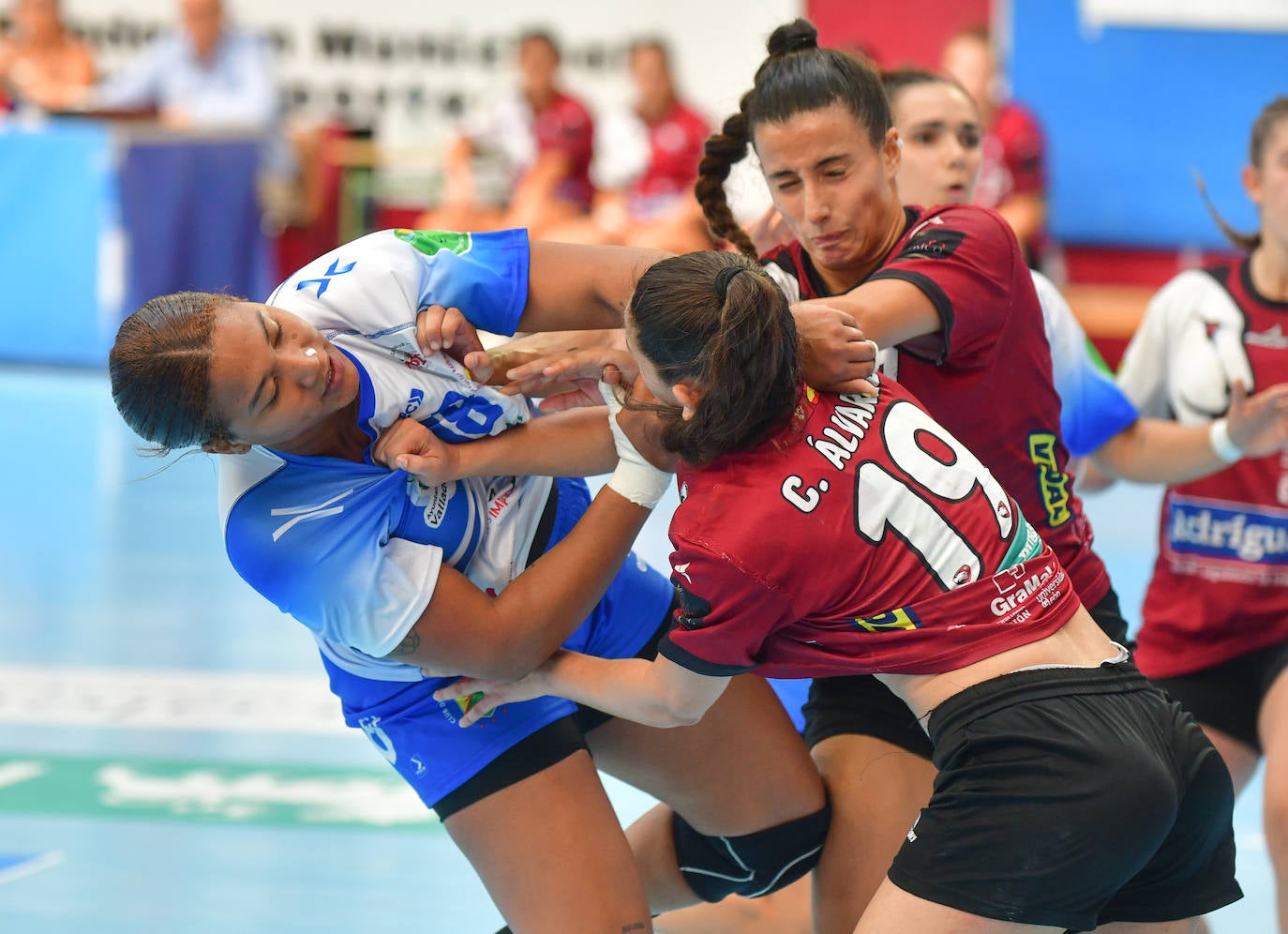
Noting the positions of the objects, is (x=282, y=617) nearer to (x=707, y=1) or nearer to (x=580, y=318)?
(x=580, y=318)

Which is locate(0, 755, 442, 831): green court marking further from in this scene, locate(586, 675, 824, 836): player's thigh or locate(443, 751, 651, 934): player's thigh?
locate(443, 751, 651, 934): player's thigh

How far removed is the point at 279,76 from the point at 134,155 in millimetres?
3910

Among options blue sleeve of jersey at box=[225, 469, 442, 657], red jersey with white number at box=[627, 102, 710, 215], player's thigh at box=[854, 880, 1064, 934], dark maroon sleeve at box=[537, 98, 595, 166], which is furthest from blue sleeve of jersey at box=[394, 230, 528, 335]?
dark maroon sleeve at box=[537, 98, 595, 166]

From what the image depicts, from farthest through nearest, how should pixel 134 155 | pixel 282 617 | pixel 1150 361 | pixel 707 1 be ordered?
pixel 707 1, pixel 134 155, pixel 282 617, pixel 1150 361

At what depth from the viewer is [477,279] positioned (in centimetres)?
281

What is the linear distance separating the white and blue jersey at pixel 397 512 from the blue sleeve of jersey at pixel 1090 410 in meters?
1.12

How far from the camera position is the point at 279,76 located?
1400cm

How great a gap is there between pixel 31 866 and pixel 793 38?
2707 millimetres

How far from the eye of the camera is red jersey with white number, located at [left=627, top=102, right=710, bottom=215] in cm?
1148

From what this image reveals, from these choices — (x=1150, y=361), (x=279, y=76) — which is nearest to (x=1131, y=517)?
(x=1150, y=361)

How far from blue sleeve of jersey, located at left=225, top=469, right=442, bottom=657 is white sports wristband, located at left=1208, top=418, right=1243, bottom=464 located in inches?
66.5

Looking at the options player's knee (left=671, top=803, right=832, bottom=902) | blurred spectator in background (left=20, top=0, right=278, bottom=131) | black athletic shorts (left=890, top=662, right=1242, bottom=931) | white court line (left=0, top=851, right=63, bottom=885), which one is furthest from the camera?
blurred spectator in background (left=20, top=0, right=278, bottom=131)

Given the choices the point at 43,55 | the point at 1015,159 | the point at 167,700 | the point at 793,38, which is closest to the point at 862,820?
the point at 793,38

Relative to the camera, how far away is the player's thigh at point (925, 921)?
89.4 inches
